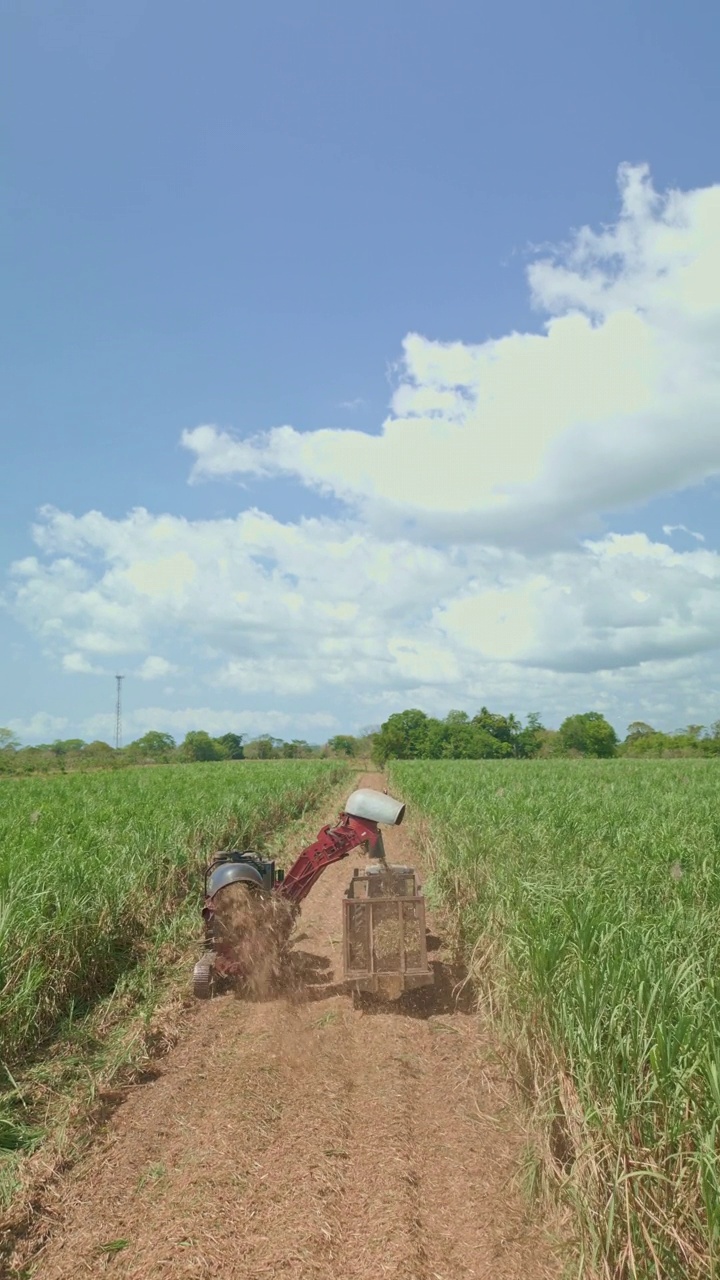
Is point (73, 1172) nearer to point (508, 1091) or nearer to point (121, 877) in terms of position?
point (508, 1091)

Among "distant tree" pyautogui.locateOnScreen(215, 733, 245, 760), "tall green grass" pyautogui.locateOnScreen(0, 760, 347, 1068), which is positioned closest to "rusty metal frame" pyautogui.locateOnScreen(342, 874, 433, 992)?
"tall green grass" pyautogui.locateOnScreen(0, 760, 347, 1068)

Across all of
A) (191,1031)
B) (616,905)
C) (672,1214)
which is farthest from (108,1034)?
(672,1214)

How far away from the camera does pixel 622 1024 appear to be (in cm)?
404

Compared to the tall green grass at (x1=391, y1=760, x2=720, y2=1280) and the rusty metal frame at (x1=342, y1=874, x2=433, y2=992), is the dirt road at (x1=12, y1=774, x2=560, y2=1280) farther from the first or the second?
the tall green grass at (x1=391, y1=760, x2=720, y2=1280)

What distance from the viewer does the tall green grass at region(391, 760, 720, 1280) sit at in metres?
3.49

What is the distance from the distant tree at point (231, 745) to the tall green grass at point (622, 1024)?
10091 centimetres

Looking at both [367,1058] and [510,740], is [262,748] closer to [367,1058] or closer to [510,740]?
[510,740]

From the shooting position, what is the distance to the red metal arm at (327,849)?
8422 mm

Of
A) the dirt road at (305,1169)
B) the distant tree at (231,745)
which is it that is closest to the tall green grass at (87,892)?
the dirt road at (305,1169)

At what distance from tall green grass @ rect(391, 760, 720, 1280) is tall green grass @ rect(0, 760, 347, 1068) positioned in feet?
12.9

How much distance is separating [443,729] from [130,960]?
80.8 m

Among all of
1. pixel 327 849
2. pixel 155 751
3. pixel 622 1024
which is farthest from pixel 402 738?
pixel 622 1024

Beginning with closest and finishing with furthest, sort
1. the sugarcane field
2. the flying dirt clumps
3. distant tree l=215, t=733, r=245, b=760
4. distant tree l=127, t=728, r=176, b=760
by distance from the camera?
the sugarcane field → the flying dirt clumps → distant tree l=127, t=728, r=176, b=760 → distant tree l=215, t=733, r=245, b=760

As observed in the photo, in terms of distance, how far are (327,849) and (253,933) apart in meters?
1.16
